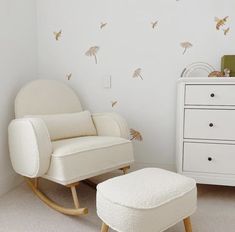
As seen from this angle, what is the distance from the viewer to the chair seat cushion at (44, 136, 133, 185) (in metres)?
1.55

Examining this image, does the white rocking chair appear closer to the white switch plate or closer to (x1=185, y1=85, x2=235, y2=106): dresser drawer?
the white switch plate

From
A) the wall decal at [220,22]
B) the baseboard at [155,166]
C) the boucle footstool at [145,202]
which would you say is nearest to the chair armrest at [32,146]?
the boucle footstool at [145,202]

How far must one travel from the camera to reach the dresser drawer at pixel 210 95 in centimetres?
176

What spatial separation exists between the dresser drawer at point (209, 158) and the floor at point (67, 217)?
223 mm

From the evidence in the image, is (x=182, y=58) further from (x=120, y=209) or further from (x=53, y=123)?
(x=120, y=209)

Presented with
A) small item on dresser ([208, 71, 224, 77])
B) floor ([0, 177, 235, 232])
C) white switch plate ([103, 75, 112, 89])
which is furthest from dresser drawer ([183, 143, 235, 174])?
white switch plate ([103, 75, 112, 89])

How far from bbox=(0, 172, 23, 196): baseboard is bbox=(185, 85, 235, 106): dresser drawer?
1361 mm

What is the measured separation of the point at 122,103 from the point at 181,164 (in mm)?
742

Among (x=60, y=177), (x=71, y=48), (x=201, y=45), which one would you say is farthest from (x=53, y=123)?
(x=201, y=45)

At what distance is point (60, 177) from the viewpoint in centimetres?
155

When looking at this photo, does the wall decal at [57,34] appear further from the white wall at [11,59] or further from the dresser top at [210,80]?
the dresser top at [210,80]

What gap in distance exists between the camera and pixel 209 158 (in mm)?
1824

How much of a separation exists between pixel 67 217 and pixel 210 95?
1.13 meters

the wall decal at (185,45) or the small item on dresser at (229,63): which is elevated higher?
the wall decal at (185,45)
